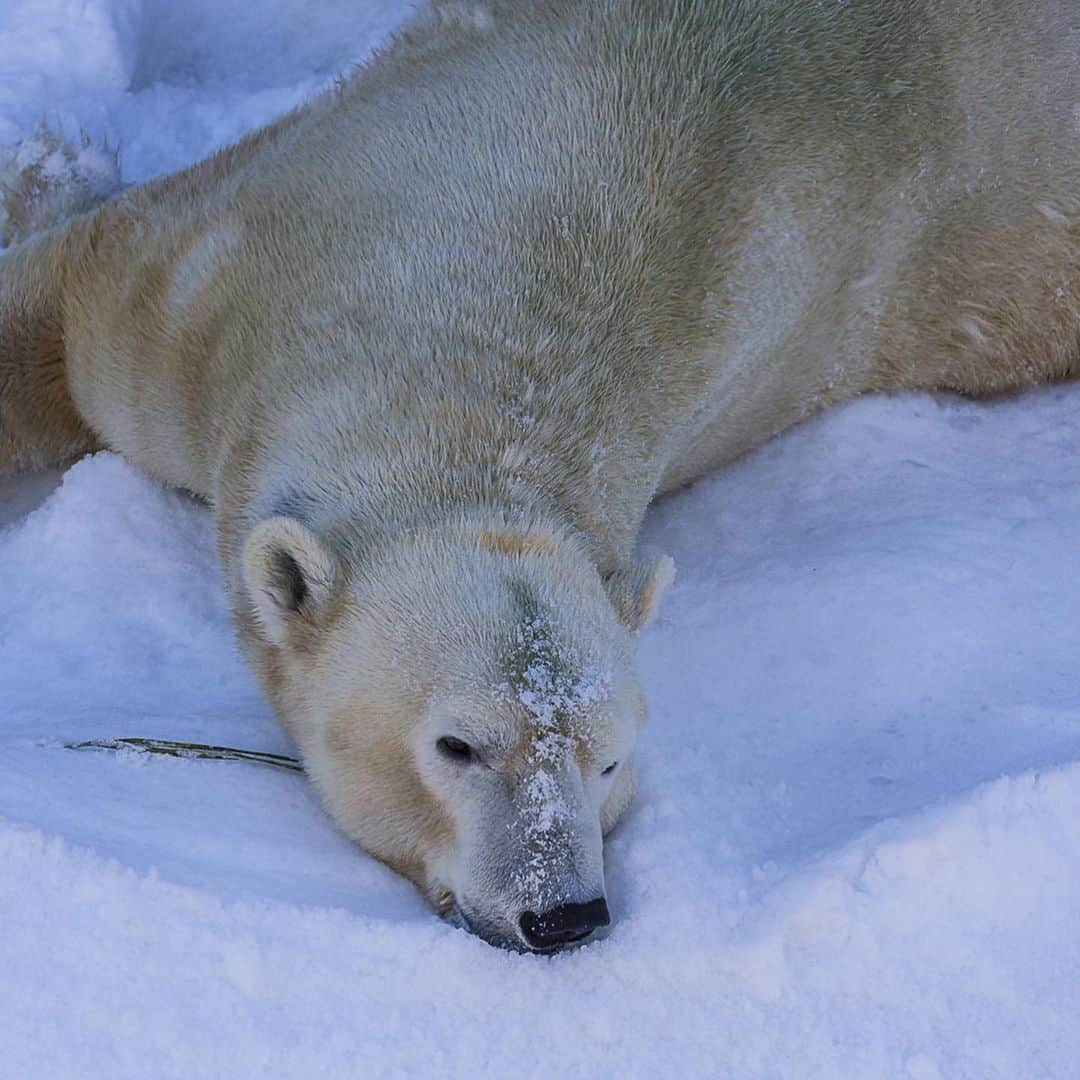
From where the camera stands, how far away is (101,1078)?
6.35 ft

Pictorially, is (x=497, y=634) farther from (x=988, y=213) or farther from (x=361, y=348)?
(x=988, y=213)

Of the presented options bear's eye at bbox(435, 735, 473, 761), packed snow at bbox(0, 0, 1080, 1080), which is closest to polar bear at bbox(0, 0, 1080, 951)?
bear's eye at bbox(435, 735, 473, 761)

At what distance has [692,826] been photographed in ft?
8.52

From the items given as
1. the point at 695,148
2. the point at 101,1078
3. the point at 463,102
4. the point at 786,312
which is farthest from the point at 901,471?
the point at 101,1078

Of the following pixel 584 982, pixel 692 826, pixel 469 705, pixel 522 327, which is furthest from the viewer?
pixel 522 327

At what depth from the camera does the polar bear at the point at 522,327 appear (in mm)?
2484

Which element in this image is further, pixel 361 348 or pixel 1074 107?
pixel 1074 107

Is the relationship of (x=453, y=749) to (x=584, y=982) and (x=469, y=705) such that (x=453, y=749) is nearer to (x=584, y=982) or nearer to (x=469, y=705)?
(x=469, y=705)

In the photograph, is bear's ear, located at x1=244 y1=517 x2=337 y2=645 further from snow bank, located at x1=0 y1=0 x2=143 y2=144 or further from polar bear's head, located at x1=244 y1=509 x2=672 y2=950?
snow bank, located at x1=0 y1=0 x2=143 y2=144

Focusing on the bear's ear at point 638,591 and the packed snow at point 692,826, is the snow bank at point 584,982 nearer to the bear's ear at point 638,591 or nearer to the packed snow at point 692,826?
the packed snow at point 692,826

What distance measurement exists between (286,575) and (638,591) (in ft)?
2.11

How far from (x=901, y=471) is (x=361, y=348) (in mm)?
1605

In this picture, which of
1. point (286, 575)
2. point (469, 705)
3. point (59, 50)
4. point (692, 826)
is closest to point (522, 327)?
point (286, 575)

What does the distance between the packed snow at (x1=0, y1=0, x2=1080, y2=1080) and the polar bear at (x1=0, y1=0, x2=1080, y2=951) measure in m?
0.14
